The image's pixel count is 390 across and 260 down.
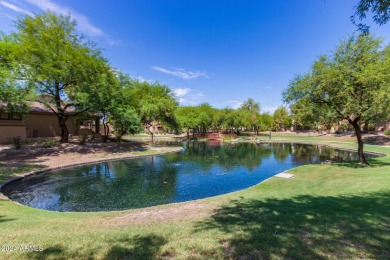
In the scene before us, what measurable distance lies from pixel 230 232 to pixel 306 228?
159cm

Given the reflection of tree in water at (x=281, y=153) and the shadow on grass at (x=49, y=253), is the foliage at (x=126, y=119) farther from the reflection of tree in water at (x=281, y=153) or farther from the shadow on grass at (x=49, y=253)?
the shadow on grass at (x=49, y=253)

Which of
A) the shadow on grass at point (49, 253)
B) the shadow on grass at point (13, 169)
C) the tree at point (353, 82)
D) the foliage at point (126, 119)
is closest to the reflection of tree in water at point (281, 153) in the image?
the tree at point (353, 82)

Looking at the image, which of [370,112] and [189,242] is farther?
[370,112]

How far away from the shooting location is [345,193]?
27.0 ft

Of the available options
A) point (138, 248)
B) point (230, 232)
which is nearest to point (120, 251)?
point (138, 248)

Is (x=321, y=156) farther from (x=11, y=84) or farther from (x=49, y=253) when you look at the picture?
(x=11, y=84)

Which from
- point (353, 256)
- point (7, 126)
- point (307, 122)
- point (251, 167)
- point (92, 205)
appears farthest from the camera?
point (7, 126)

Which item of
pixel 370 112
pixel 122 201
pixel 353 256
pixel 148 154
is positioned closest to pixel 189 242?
pixel 353 256

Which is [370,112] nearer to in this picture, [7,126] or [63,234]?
[63,234]

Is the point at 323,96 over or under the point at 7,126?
over

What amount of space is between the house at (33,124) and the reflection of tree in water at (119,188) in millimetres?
12902

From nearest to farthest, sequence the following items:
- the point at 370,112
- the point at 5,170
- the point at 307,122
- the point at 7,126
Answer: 1. the point at 370,112
2. the point at 5,170
3. the point at 307,122
4. the point at 7,126

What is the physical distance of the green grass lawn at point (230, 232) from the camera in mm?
3635

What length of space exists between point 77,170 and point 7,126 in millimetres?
14439
